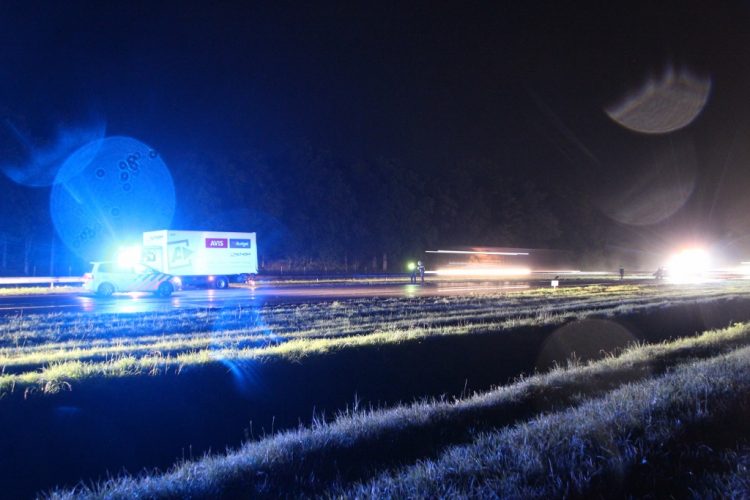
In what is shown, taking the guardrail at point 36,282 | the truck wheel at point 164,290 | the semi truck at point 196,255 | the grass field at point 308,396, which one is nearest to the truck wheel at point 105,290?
the truck wheel at point 164,290

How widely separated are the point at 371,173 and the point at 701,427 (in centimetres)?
5423

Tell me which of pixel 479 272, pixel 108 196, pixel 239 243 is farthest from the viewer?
pixel 479 272

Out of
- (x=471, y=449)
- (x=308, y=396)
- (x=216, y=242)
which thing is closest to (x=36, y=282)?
(x=216, y=242)

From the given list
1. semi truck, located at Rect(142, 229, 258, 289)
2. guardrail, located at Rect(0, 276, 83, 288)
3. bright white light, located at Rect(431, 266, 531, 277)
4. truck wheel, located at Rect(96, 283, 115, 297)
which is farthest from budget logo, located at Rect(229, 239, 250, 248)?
bright white light, located at Rect(431, 266, 531, 277)

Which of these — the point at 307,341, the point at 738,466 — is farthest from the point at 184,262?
the point at 738,466

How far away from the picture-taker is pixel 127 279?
2623cm

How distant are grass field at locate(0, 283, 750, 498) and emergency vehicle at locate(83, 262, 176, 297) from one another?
9372mm

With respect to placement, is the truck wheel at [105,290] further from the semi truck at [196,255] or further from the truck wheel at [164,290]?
the semi truck at [196,255]

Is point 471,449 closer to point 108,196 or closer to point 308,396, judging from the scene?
point 308,396

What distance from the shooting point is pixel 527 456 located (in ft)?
15.8

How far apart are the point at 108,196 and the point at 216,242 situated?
12.9m

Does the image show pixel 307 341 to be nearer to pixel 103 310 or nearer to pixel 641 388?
pixel 641 388

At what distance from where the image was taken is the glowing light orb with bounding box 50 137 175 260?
39.8 metres

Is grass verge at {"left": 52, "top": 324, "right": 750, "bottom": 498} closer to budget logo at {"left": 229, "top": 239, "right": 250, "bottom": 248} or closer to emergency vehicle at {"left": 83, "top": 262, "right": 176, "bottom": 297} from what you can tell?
emergency vehicle at {"left": 83, "top": 262, "right": 176, "bottom": 297}
